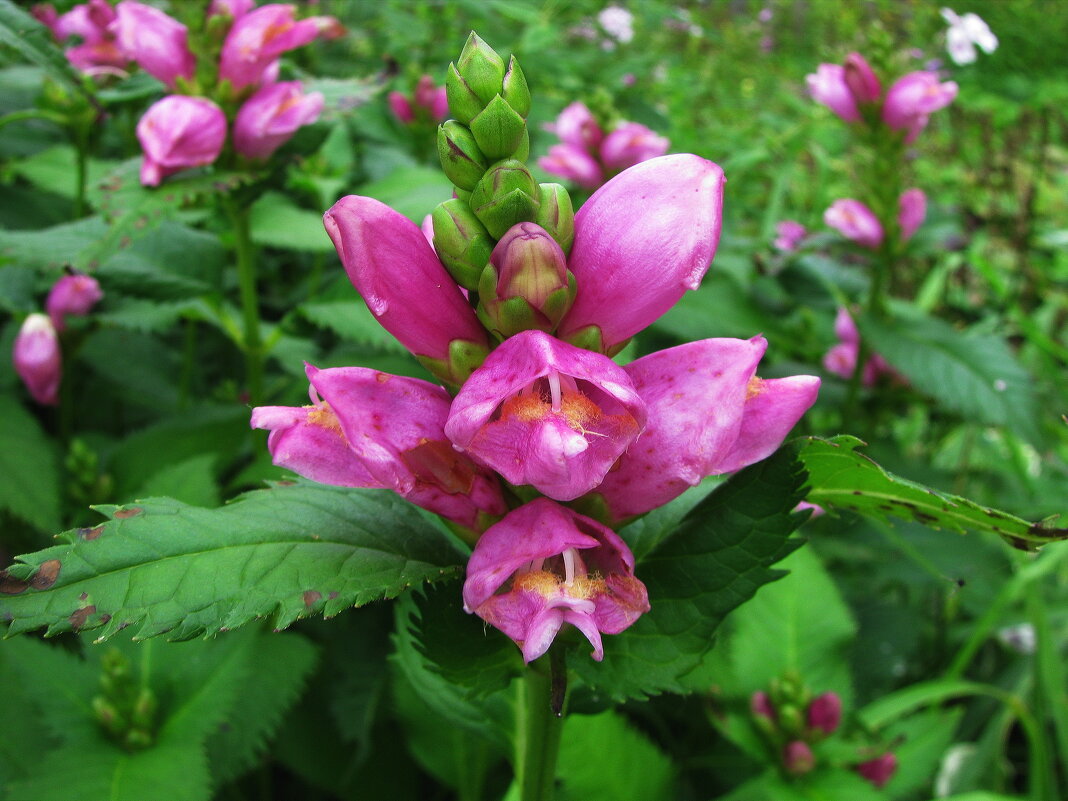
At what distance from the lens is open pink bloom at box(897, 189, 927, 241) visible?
2.11m

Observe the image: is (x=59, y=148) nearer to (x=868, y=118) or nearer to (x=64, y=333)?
(x=64, y=333)

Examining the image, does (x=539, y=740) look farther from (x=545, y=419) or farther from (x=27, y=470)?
(x=27, y=470)

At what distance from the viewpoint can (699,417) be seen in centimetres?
71

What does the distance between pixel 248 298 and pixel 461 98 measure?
43.4 inches

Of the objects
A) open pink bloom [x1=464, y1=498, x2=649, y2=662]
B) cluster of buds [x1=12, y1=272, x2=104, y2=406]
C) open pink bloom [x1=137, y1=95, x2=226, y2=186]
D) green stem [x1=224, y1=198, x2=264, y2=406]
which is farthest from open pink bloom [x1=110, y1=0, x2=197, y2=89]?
open pink bloom [x1=464, y1=498, x2=649, y2=662]

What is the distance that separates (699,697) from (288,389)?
114 centimetres

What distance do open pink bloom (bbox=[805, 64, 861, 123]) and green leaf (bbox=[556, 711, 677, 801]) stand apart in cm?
157

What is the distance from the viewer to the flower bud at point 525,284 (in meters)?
0.68

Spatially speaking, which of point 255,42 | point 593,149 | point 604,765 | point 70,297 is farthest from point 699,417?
point 593,149

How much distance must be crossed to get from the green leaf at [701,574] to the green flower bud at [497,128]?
1.18 ft

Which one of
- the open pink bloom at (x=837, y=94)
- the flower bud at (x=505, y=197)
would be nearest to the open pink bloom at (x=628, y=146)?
the open pink bloom at (x=837, y=94)

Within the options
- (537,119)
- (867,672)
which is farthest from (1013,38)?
(867,672)

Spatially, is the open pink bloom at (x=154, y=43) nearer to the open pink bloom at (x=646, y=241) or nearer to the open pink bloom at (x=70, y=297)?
the open pink bloom at (x=70, y=297)

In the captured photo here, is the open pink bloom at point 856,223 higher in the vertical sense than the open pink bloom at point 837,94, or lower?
lower
